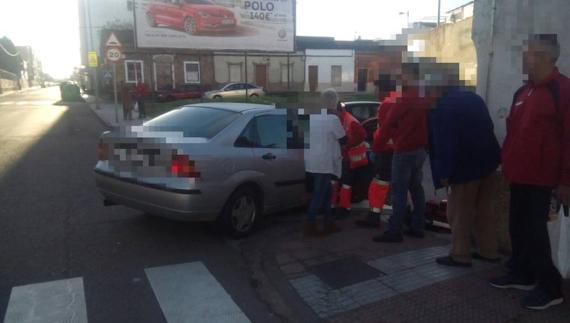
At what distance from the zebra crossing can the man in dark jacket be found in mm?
2053

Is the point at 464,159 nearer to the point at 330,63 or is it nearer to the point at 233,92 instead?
the point at 233,92

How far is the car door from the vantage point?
18.0 feet

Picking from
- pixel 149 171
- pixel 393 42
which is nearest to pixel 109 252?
pixel 149 171

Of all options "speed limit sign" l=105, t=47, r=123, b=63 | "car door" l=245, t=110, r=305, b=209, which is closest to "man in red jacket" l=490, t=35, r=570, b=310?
"car door" l=245, t=110, r=305, b=209

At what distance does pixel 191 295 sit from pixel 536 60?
320 cm

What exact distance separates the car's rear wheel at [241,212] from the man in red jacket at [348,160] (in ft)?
3.08

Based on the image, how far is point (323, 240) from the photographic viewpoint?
17.1ft

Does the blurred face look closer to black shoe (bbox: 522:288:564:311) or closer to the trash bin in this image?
black shoe (bbox: 522:288:564:311)

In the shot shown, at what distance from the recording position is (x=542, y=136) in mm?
3330

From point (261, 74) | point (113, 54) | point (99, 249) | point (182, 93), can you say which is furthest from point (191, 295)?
point (261, 74)

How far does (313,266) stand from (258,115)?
6.52 feet

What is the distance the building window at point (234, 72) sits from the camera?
39.0 meters

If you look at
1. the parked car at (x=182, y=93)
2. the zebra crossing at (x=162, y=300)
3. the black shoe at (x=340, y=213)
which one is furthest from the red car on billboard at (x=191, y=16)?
the zebra crossing at (x=162, y=300)

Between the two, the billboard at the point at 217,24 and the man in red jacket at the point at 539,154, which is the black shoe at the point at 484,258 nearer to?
the man in red jacket at the point at 539,154
